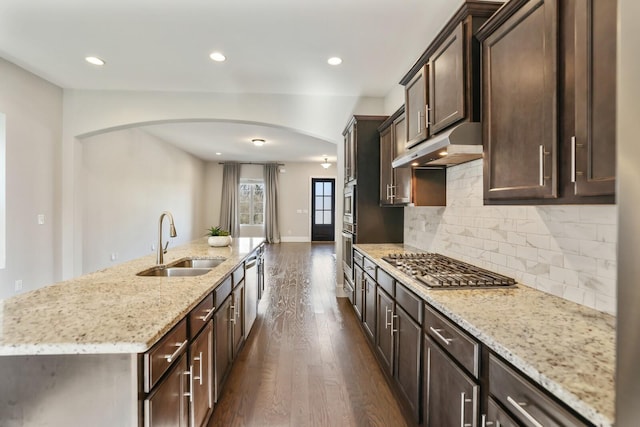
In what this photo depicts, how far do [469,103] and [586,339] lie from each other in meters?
1.19

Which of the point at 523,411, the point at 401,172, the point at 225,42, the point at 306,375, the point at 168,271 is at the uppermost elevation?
the point at 225,42

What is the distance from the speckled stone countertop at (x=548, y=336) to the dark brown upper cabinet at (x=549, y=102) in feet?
1.51

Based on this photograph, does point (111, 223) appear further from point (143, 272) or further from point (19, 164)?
point (143, 272)

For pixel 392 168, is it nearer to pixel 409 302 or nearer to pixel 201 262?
pixel 409 302

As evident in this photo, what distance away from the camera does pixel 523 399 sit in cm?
89

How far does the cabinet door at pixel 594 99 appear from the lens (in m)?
0.90

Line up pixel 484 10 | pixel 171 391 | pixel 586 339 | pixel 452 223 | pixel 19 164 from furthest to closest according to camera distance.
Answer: pixel 19 164 → pixel 452 223 → pixel 484 10 → pixel 171 391 → pixel 586 339

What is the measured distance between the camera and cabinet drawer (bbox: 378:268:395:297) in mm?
2125

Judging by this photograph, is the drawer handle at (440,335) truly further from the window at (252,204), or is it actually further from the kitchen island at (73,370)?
the window at (252,204)

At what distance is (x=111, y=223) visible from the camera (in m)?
5.28

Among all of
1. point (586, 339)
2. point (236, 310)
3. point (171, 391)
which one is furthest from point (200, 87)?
point (586, 339)

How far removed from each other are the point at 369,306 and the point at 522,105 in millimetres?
2033

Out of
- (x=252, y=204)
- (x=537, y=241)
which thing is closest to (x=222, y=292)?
(x=537, y=241)

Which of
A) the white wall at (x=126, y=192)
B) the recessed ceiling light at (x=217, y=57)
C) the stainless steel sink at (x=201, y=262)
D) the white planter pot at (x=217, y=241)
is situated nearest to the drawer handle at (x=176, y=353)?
the stainless steel sink at (x=201, y=262)
